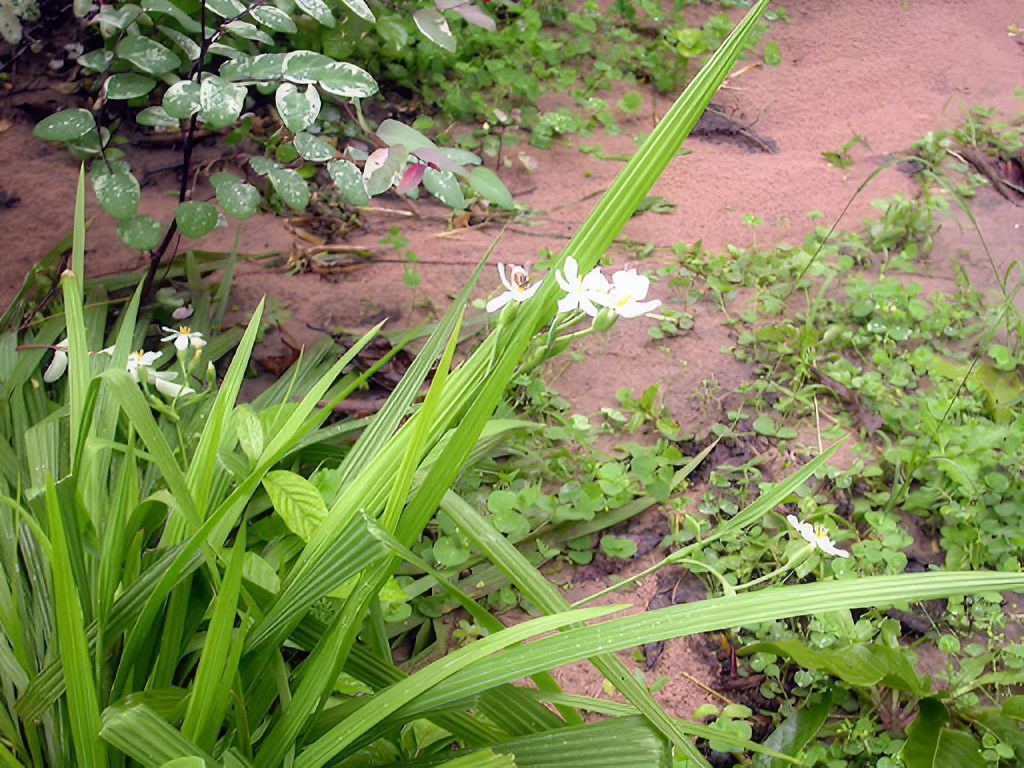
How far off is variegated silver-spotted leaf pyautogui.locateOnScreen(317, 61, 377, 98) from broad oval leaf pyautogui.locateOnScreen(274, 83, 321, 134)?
0.03 m

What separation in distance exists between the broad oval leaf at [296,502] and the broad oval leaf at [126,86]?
0.90m

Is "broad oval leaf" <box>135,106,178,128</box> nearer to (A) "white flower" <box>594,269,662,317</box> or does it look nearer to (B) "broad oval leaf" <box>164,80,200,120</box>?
(B) "broad oval leaf" <box>164,80,200,120</box>

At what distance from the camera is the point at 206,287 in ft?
6.99

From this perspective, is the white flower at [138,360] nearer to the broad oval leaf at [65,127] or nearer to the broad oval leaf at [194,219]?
the broad oval leaf at [194,219]

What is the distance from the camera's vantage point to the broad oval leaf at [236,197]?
1.72 m

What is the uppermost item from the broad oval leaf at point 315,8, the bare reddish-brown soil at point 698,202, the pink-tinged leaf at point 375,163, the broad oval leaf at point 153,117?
the broad oval leaf at point 315,8

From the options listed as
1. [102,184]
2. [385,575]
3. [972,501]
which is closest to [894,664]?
[972,501]

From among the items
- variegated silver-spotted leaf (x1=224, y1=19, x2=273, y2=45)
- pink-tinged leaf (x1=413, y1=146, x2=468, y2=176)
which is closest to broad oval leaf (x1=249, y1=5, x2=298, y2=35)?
variegated silver-spotted leaf (x1=224, y1=19, x2=273, y2=45)

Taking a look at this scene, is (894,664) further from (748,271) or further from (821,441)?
(748,271)

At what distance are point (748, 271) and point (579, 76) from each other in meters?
1.35

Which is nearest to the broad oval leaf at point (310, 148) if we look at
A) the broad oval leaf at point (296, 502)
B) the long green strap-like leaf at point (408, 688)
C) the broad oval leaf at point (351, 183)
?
the broad oval leaf at point (351, 183)

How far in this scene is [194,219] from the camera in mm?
1769

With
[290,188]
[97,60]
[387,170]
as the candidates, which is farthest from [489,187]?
[97,60]

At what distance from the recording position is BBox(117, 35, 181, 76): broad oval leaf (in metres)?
1.67
